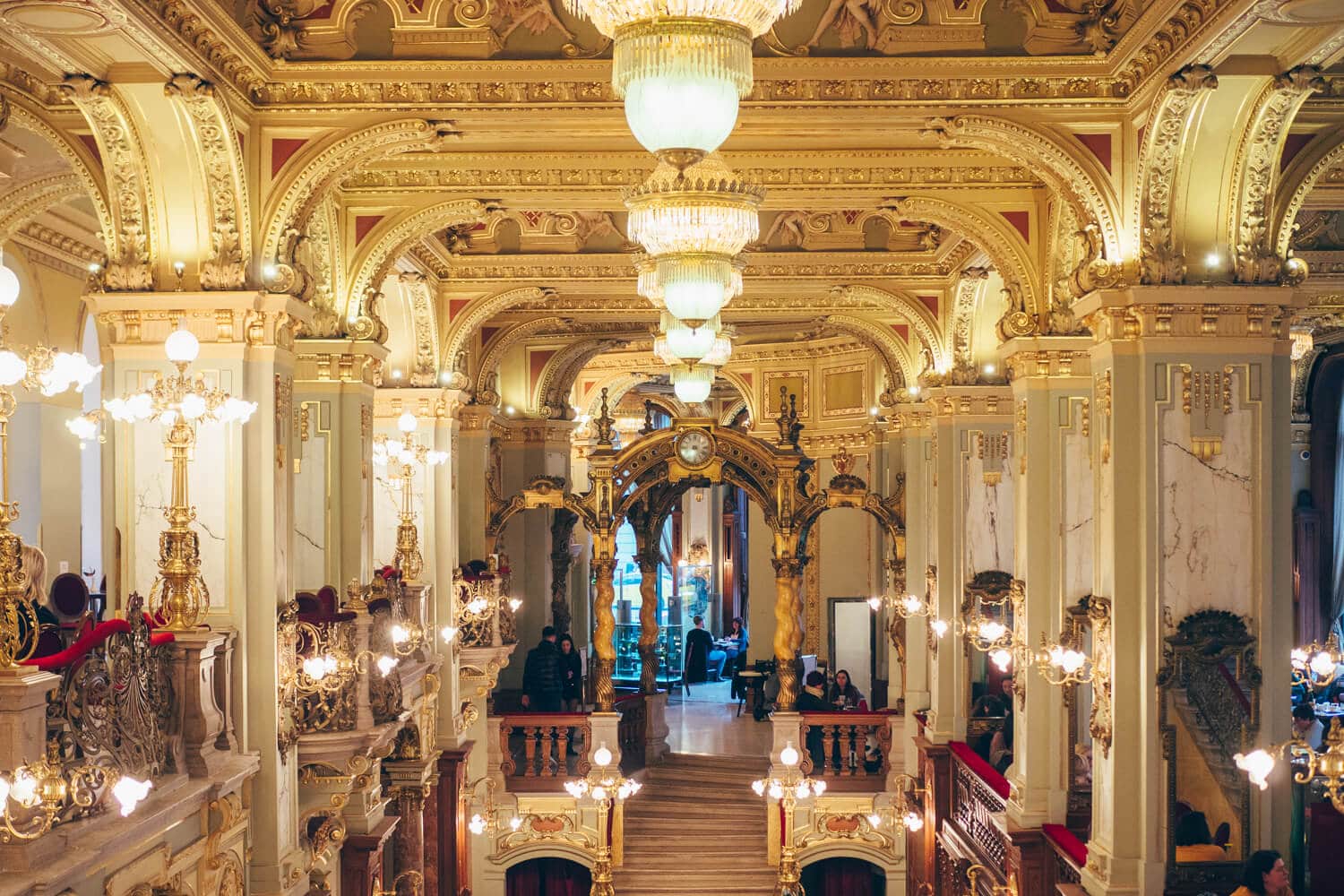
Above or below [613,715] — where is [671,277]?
above

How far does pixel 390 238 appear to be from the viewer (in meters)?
10.9

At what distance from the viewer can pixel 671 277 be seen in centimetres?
754

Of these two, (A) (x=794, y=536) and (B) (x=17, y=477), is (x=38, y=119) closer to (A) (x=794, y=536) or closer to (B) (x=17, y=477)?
(B) (x=17, y=477)

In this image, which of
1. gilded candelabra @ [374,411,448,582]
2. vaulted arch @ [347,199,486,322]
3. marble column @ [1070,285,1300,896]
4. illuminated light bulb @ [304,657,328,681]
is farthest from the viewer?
gilded candelabra @ [374,411,448,582]

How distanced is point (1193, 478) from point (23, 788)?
6038 mm

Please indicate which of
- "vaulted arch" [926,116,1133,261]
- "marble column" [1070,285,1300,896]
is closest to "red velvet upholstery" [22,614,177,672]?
"vaulted arch" [926,116,1133,261]

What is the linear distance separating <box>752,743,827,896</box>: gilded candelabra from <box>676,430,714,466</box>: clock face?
358 cm

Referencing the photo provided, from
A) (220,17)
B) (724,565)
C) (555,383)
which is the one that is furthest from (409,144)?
(724,565)

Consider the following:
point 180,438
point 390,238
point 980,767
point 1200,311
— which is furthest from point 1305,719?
point 180,438

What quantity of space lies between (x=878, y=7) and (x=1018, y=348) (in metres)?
3.36

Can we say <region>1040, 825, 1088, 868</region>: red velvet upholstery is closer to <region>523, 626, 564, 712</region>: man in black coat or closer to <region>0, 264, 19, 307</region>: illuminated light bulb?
<region>0, 264, 19, 307</region>: illuminated light bulb

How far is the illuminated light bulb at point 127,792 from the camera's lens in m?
5.63

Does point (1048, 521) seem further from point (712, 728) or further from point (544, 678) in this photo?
point (712, 728)

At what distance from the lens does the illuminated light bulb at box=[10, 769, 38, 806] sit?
4.93m
